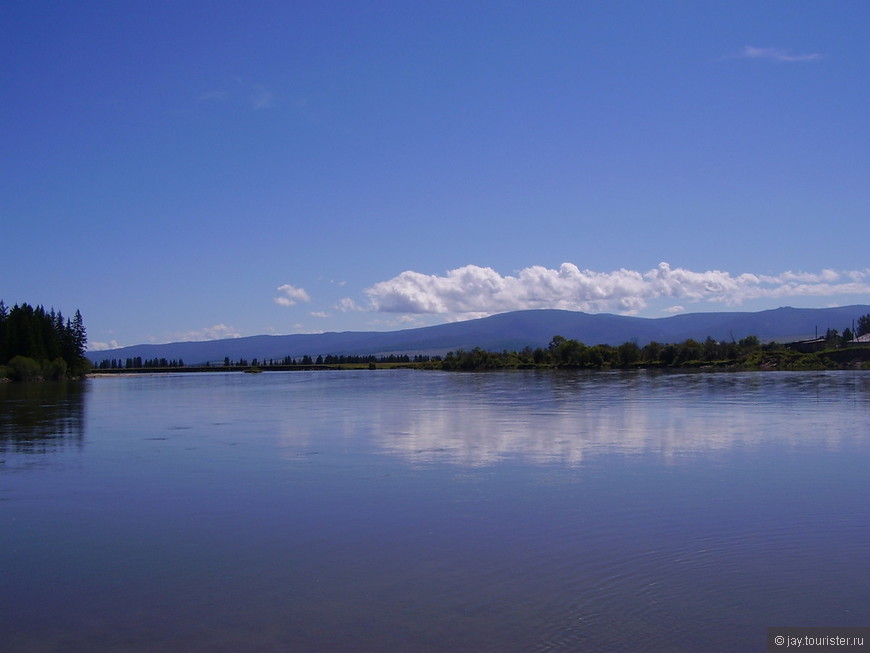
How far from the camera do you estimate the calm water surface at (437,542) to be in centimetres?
834

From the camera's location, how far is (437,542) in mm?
11844

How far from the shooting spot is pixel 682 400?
1703 inches

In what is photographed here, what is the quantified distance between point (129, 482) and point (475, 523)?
9.46 metres

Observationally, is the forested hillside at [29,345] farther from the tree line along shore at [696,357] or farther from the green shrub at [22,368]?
the tree line along shore at [696,357]

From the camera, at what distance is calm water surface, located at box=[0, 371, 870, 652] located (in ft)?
27.4

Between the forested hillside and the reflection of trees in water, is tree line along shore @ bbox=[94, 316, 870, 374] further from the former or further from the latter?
the reflection of trees in water

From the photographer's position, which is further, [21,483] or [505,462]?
[505,462]

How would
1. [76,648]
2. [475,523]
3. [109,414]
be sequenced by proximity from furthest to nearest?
1. [109,414]
2. [475,523]
3. [76,648]

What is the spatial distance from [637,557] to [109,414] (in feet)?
120

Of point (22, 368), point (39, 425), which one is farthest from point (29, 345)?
point (39, 425)

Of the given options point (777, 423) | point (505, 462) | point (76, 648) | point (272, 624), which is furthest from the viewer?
point (777, 423)

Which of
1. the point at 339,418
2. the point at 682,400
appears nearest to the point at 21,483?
the point at 339,418

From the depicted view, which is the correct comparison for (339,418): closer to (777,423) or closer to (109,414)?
(109,414)

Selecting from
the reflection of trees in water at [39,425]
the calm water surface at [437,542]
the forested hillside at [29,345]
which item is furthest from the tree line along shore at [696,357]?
the calm water surface at [437,542]
